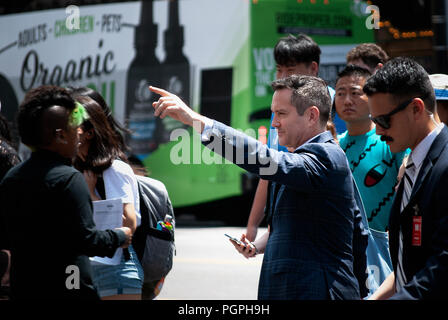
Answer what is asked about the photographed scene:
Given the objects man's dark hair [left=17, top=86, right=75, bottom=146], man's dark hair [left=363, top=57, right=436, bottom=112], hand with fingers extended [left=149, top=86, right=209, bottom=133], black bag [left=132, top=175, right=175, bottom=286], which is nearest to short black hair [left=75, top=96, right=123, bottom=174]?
black bag [left=132, top=175, right=175, bottom=286]

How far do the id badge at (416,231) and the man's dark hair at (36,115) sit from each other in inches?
59.7

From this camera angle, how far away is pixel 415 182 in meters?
2.38

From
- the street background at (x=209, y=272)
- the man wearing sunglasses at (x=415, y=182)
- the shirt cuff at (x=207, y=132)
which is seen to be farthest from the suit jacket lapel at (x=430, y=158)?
the street background at (x=209, y=272)

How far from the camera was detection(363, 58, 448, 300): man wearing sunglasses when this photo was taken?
220cm

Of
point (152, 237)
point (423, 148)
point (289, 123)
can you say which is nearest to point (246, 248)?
point (152, 237)

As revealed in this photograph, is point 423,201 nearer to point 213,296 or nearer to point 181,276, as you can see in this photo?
point 213,296

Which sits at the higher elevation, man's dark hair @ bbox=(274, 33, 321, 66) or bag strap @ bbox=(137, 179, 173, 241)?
man's dark hair @ bbox=(274, 33, 321, 66)

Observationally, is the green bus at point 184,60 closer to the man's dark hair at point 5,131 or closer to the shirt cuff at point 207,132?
the man's dark hair at point 5,131

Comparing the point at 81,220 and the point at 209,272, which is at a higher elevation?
the point at 81,220

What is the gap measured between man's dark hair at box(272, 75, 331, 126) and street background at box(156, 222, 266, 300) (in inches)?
179

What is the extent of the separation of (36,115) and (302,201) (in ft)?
3.96

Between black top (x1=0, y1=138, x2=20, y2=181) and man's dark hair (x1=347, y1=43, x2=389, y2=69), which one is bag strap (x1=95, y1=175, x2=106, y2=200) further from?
man's dark hair (x1=347, y1=43, x2=389, y2=69)

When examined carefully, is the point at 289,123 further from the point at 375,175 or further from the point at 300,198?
the point at 375,175

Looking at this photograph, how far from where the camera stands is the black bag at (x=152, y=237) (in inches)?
146
